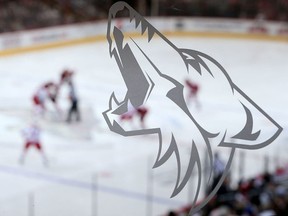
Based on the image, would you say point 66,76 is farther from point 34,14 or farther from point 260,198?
point 260,198

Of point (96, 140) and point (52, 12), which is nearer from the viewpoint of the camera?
point (96, 140)

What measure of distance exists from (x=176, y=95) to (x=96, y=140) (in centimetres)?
242

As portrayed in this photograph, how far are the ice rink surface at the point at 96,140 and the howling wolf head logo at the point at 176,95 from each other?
2cm

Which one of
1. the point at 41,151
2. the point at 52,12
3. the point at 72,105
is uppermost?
the point at 52,12

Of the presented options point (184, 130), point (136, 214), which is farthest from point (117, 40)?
point (136, 214)

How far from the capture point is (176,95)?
0.62 meters

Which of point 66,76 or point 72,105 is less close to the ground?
point 66,76

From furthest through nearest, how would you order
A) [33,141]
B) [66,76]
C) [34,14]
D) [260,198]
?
1. [34,14]
2. [66,76]
3. [33,141]
4. [260,198]

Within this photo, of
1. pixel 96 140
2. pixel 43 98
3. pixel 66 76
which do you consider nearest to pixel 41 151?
pixel 96 140

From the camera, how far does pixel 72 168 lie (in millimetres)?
2631

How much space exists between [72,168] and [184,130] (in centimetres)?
173

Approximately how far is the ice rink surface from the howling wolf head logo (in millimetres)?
19

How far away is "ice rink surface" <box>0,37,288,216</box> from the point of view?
78 cm

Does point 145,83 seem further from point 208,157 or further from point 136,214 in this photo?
point 136,214
